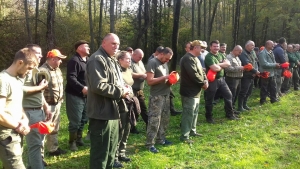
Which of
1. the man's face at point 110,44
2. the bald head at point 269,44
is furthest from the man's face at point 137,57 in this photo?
the bald head at point 269,44

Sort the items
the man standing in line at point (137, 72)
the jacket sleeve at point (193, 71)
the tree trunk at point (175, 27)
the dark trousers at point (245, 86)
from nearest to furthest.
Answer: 1. the jacket sleeve at point (193, 71)
2. the man standing in line at point (137, 72)
3. the dark trousers at point (245, 86)
4. the tree trunk at point (175, 27)

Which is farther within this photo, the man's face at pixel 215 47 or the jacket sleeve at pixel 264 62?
the jacket sleeve at pixel 264 62

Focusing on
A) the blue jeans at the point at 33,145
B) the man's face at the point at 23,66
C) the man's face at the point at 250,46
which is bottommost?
the blue jeans at the point at 33,145

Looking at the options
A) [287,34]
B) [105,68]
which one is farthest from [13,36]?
[287,34]

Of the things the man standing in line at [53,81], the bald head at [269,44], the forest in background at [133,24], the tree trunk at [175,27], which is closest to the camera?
the man standing in line at [53,81]

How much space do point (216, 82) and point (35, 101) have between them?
507 centimetres

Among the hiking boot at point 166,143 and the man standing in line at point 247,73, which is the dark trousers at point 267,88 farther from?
the hiking boot at point 166,143

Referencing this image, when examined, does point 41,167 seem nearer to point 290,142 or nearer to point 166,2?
point 290,142

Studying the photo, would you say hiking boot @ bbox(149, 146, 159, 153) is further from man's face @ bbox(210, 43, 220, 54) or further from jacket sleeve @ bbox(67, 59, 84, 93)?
man's face @ bbox(210, 43, 220, 54)

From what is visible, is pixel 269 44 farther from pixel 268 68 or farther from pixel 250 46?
pixel 250 46

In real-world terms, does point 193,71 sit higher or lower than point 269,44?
lower

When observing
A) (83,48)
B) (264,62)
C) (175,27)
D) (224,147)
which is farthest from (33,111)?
(175,27)

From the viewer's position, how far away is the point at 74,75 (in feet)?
18.6

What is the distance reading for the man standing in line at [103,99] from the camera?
12.3 feet
